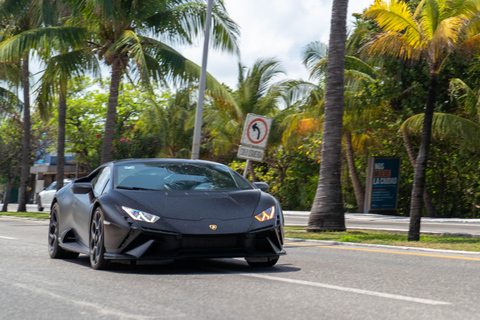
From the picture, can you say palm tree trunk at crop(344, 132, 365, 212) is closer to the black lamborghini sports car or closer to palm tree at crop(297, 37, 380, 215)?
palm tree at crop(297, 37, 380, 215)

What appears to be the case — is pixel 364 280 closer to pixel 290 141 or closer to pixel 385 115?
pixel 385 115

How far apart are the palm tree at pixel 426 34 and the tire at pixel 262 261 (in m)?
6.28

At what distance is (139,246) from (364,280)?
7.18 feet

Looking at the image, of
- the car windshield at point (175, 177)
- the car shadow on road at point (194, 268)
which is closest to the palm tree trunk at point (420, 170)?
the car shadow on road at point (194, 268)

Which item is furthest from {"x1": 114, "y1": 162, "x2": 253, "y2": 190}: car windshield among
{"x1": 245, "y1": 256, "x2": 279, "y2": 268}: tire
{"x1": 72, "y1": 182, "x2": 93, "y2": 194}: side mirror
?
{"x1": 245, "y1": 256, "x2": 279, "y2": 268}: tire

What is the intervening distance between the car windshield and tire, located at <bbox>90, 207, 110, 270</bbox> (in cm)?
42

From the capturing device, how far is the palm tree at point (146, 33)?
20.7 meters

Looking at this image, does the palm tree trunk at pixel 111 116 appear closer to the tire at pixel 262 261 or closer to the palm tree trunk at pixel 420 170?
the palm tree trunk at pixel 420 170

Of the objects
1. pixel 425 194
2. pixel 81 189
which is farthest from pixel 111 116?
pixel 81 189

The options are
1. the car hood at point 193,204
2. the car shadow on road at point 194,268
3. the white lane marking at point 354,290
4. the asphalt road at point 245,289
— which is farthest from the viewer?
the car shadow on road at point 194,268

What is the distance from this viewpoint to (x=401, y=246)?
A: 10805 millimetres

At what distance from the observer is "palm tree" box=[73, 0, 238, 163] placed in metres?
20.7

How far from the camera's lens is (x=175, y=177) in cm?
754

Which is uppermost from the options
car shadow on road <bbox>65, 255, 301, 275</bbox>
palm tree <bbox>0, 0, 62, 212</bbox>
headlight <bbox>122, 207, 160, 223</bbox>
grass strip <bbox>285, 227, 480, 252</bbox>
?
palm tree <bbox>0, 0, 62, 212</bbox>
